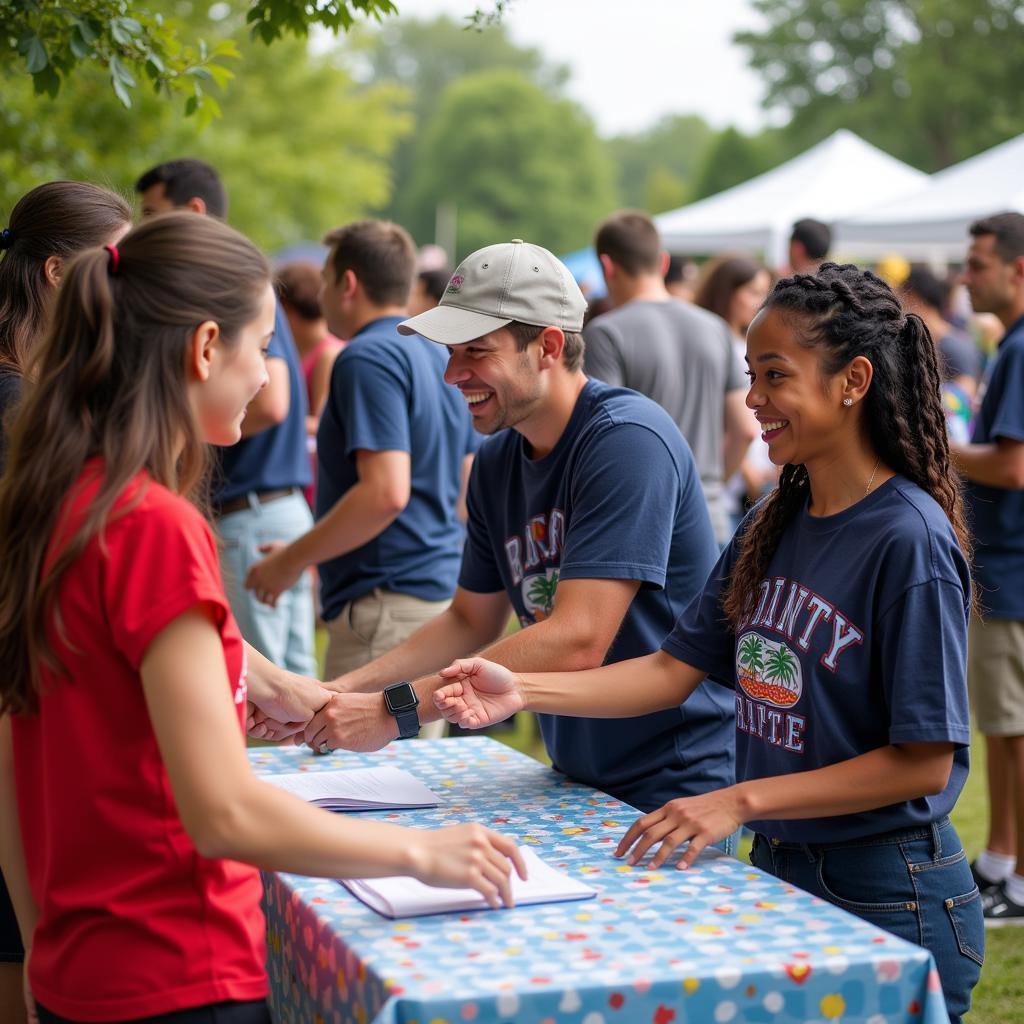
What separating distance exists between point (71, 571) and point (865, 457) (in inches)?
52.9

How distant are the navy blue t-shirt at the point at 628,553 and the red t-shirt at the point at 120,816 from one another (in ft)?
3.87

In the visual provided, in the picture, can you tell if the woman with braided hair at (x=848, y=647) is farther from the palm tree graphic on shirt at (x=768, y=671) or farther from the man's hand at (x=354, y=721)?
the man's hand at (x=354, y=721)

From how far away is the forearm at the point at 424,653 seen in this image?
10.0ft

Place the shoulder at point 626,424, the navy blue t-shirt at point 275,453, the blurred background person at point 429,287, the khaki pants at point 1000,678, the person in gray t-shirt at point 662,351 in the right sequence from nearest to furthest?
the shoulder at point 626,424 → the khaki pants at point 1000,678 → the navy blue t-shirt at point 275,453 → the person in gray t-shirt at point 662,351 → the blurred background person at point 429,287

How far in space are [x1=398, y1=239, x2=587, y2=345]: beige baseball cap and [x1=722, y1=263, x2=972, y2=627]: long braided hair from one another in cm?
62

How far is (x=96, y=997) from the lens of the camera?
1.59 metres

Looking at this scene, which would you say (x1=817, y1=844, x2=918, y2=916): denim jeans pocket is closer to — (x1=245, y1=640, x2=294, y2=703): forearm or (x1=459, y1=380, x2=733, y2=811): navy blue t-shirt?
(x1=459, y1=380, x2=733, y2=811): navy blue t-shirt

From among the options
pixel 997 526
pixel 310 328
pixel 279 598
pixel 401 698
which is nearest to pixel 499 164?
pixel 310 328

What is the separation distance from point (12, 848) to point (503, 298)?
4.94ft

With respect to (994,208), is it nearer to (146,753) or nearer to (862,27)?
(146,753)

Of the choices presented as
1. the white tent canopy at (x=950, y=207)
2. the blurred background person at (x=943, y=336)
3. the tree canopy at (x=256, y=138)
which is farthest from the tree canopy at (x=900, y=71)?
the blurred background person at (x=943, y=336)

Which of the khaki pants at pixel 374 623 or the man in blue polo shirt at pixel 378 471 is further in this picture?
the khaki pants at pixel 374 623

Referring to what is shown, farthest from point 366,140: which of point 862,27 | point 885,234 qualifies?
point 862,27

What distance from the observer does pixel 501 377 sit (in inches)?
111
